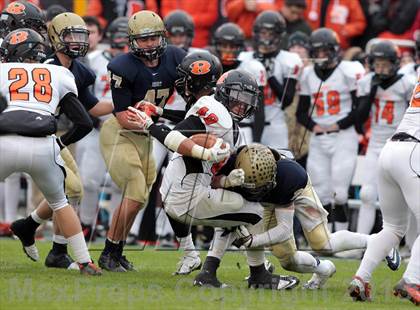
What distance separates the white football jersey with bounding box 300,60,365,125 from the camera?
1116 cm

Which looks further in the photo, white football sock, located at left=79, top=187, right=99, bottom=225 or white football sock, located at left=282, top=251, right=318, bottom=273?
white football sock, located at left=79, top=187, right=99, bottom=225

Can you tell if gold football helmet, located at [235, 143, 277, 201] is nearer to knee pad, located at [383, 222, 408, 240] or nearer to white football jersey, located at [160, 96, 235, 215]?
white football jersey, located at [160, 96, 235, 215]

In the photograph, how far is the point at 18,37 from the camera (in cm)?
745

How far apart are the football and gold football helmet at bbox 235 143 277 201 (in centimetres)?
21

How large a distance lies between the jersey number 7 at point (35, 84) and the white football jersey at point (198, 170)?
39.2 inches

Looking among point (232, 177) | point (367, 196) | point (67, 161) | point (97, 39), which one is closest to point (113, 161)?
point (67, 161)

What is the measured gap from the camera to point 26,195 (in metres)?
12.6

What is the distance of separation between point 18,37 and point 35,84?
16.4 inches

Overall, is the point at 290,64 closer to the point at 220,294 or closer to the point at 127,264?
the point at 127,264

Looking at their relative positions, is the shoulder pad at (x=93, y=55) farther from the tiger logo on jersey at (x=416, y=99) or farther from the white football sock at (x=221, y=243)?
the tiger logo on jersey at (x=416, y=99)

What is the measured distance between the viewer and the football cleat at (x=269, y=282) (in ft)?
23.9

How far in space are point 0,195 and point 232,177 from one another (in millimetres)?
5458

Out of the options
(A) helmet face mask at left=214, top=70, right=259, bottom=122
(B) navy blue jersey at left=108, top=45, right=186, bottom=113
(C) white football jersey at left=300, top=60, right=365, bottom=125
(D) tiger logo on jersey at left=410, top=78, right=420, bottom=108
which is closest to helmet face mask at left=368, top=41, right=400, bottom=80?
(C) white football jersey at left=300, top=60, right=365, bottom=125

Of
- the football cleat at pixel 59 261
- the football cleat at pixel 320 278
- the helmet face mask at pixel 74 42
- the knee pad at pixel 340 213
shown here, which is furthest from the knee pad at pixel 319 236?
the knee pad at pixel 340 213
